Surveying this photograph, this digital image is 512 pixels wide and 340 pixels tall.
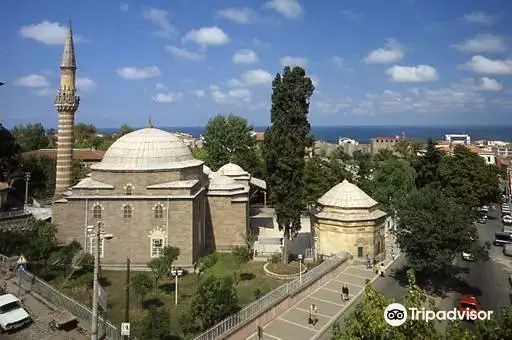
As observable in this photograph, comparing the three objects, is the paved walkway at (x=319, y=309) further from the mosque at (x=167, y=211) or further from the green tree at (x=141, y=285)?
the green tree at (x=141, y=285)

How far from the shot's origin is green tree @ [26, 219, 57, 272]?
23402mm

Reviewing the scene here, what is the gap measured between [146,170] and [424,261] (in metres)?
17.8

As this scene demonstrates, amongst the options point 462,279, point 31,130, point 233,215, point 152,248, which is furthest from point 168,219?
point 31,130

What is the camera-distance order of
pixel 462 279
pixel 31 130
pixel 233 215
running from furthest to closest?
pixel 31 130 → pixel 233 215 → pixel 462 279

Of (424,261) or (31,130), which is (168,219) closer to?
(424,261)

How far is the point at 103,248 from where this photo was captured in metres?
27.0

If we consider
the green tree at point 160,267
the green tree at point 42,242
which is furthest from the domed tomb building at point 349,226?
the green tree at point 42,242

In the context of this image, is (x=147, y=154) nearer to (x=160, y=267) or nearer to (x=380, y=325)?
(x=160, y=267)

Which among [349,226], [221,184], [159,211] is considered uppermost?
[221,184]

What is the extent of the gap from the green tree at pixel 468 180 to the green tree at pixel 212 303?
101ft

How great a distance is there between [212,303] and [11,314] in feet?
27.7

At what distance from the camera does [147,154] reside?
2880 centimetres

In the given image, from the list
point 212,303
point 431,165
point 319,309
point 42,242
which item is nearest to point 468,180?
point 431,165

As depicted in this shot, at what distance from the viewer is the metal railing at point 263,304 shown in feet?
52.6
